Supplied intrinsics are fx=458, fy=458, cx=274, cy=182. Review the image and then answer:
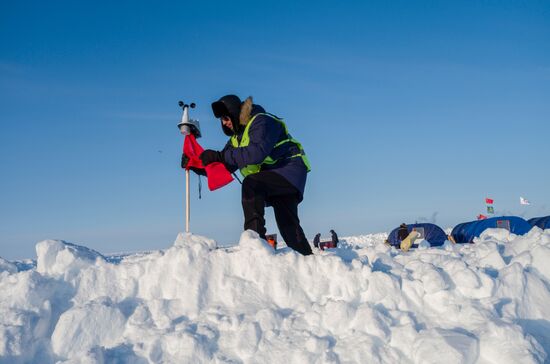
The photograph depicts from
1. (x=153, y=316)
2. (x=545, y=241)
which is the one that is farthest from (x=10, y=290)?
(x=545, y=241)

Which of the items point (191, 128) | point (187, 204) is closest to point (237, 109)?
point (187, 204)

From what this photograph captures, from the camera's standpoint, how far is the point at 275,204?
14.9 feet

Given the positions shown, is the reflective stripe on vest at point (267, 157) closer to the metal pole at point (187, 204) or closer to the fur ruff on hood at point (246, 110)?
the fur ruff on hood at point (246, 110)

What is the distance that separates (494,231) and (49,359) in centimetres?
478

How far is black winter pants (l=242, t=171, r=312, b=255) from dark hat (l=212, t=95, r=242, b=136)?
57 centimetres

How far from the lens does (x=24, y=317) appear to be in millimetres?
2754

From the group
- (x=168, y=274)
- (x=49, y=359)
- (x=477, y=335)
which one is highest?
(x=168, y=274)

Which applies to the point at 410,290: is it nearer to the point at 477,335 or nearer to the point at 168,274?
the point at 477,335

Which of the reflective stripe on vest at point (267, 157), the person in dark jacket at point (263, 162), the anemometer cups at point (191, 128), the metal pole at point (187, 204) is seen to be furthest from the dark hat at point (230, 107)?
the anemometer cups at point (191, 128)

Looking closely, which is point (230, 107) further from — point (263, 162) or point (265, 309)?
point (265, 309)

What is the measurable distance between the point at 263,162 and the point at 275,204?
0.44 metres

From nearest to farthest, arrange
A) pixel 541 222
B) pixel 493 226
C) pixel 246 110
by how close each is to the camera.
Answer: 1. pixel 246 110
2. pixel 493 226
3. pixel 541 222

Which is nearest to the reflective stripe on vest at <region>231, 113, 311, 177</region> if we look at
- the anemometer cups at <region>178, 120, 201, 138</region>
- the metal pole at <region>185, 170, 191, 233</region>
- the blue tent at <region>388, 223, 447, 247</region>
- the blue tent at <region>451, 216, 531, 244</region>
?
the metal pole at <region>185, 170, 191, 233</region>

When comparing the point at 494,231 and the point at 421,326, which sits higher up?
the point at 494,231
